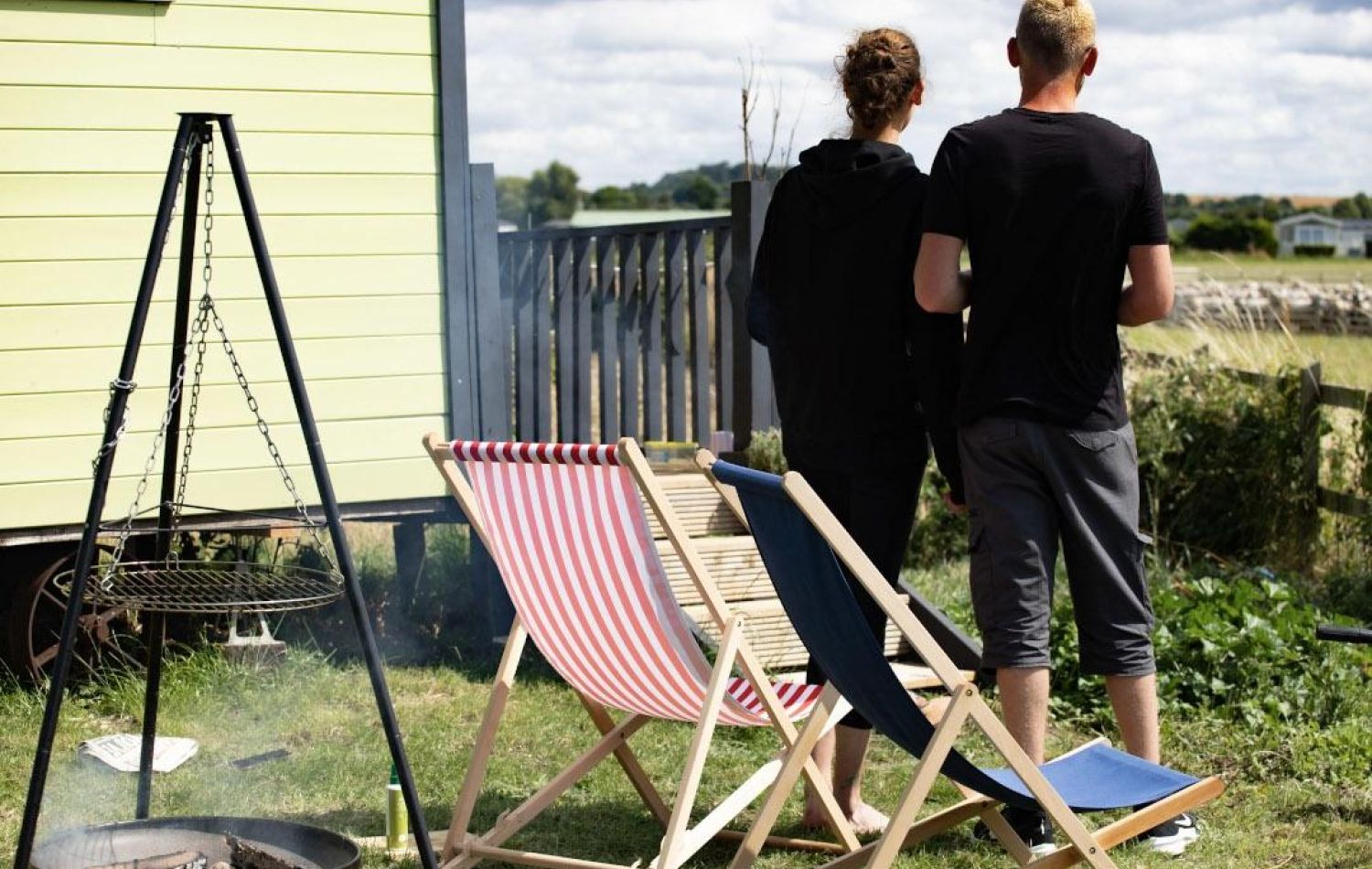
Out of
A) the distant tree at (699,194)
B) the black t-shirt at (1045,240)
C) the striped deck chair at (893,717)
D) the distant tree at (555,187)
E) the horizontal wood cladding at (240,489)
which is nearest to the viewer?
the striped deck chair at (893,717)

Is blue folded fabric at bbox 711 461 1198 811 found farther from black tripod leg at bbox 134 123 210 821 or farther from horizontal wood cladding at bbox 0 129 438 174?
horizontal wood cladding at bbox 0 129 438 174

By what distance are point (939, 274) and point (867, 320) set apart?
0.24 m

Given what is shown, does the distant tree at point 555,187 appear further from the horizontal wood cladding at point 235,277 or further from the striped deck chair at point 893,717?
the striped deck chair at point 893,717

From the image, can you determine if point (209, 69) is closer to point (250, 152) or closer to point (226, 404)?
point (250, 152)

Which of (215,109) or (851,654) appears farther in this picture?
(215,109)

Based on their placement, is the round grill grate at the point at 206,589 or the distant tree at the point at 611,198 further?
the distant tree at the point at 611,198

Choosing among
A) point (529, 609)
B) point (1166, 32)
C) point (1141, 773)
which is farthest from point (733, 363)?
point (1166, 32)

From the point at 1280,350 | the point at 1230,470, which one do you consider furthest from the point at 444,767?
the point at 1280,350

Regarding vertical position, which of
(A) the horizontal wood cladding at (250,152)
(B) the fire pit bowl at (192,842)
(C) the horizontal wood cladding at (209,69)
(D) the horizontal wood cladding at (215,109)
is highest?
(C) the horizontal wood cladding at (209,69)

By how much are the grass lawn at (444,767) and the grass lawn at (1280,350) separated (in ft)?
11.1

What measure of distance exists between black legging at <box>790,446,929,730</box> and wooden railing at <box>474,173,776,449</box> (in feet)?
9.35

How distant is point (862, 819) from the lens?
397cm

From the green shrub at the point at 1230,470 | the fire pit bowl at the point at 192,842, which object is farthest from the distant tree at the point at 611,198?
the fire pit bowl at the point at 192,842

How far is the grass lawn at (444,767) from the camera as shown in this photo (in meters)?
4.02
